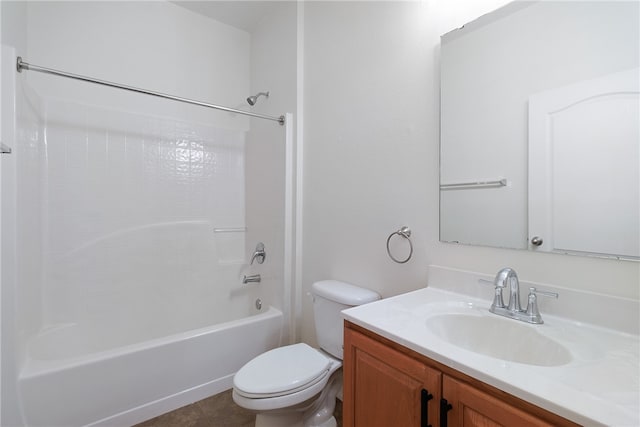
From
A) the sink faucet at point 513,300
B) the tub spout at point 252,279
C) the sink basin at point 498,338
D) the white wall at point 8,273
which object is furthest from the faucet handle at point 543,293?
the white wall at point 8,273

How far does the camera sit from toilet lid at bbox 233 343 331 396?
127cm

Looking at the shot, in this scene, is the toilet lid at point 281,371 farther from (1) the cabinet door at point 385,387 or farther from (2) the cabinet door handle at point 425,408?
(2) the cabinet door handle at point 425,408

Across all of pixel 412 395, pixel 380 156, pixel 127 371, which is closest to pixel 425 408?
pixel 412 395

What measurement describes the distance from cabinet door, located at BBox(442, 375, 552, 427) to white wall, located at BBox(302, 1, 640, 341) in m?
0.56

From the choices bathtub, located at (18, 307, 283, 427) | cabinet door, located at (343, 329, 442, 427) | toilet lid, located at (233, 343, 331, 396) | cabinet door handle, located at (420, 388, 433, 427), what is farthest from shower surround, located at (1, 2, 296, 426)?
cabinet door handle, located at (420, 388, 433, 427)

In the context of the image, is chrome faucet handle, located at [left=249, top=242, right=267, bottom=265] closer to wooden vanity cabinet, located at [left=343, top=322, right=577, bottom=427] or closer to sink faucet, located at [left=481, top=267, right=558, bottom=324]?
wooden vanity cabinet, located at [left=343, top=322, right=577, bottom=427]

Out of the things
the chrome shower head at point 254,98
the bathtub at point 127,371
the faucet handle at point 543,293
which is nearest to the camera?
the faucet handle at point 543,293

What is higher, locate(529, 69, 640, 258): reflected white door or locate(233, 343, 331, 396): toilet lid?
locate(529, 69, 640, 258): reflected white door

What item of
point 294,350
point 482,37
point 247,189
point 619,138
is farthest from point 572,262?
point 247,189

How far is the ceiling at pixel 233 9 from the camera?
232 cm

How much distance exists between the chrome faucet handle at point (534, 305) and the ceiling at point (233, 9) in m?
2.49

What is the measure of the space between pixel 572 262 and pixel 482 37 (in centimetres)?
91

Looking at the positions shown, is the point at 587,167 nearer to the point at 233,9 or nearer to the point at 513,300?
the point at 513,300

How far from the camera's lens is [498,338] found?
0.99 m
